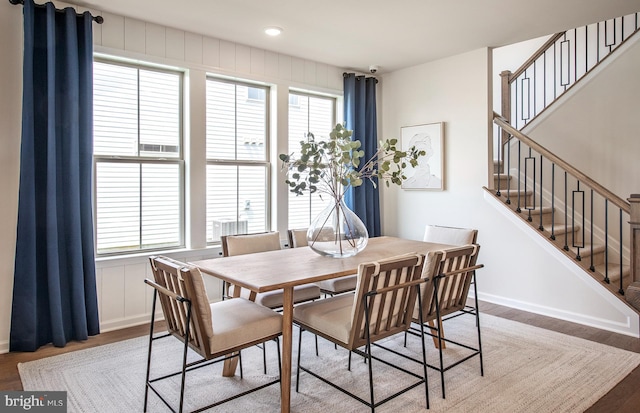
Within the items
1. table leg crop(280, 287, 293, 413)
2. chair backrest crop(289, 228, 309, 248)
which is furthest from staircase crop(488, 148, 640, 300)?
table leg crop(280, 287, 293, 413)

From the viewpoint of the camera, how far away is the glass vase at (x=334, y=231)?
2.82 meters

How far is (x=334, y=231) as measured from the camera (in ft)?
9.32

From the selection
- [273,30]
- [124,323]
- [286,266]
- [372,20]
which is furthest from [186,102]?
[286,266]

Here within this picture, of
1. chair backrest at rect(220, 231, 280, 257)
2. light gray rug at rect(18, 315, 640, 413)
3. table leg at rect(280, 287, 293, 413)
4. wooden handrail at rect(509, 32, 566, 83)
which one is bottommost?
light gray rug at rect(18, 315, 640, 413)

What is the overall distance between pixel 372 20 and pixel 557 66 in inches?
115

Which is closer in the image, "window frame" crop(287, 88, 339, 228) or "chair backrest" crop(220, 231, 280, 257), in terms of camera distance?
"chair backrest" crop(220, 231, 280, 257)

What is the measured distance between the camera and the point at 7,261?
319 cm

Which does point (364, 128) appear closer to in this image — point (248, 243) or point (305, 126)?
point (305, 126)

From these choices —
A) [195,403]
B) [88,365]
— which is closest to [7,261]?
[88,365]

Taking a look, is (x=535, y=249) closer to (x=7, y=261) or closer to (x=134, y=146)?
(x=134, y=146)

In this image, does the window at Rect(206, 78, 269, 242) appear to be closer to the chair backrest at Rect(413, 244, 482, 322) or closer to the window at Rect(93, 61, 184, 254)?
the window at Rect(93, 61, 184, 254)

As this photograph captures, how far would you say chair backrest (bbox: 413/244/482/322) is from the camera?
2.51m

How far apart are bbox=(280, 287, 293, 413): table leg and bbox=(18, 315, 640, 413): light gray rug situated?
0.17 m

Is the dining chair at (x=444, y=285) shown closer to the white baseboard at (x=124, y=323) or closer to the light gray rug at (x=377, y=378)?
the light gray rug at (x=377, y=378)
